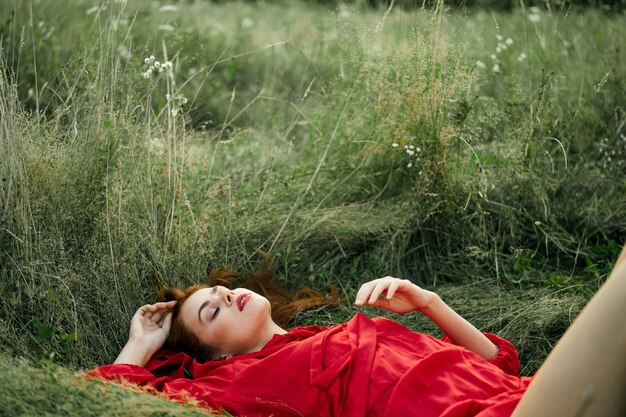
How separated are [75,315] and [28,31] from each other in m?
2.19

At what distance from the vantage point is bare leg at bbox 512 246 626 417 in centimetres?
199

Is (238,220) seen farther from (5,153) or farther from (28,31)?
(28,31)

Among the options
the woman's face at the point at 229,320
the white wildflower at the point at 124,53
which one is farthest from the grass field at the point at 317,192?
the woman's face at the point at 229,320

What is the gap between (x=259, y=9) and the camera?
7.67 meters

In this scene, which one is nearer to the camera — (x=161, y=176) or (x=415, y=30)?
(x=161, y=176)

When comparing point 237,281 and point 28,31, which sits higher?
point 28,31

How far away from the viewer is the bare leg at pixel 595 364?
1.99 meters

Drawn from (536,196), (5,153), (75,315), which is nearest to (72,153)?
(5,153)

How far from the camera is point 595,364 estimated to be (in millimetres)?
1997

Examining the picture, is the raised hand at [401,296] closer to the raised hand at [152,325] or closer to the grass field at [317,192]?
the grass field at [317,192]

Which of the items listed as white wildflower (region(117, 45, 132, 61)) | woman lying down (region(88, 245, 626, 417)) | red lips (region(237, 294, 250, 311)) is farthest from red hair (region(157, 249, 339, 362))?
white wildflower (region(117, 45, 132, 61))

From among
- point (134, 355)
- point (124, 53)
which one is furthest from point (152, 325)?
point (124, 53)

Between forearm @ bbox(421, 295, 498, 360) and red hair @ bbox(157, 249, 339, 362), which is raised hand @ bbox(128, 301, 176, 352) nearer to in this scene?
red hair @ bbox(157, 249, 339, 362)

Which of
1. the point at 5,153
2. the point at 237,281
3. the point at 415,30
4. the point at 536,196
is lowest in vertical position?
the point at 237,281
